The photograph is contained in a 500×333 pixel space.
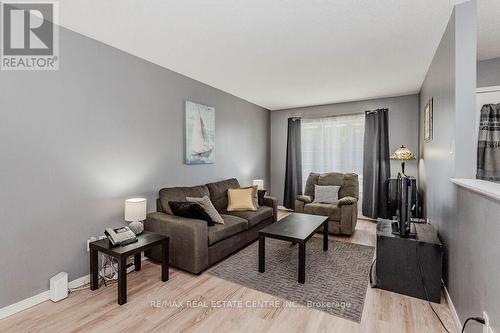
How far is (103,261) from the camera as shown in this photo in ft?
8.36

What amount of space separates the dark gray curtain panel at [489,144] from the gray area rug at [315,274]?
1.62 meters

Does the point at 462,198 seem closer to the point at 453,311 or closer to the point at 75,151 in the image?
the point at 453,311

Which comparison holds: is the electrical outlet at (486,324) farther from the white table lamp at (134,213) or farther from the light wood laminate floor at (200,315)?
the white table lamp at (134,213)

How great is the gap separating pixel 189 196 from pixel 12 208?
5.79 feet

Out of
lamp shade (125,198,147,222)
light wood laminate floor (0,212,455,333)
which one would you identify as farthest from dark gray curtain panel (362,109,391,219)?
lamp shade (125,198,147,222)

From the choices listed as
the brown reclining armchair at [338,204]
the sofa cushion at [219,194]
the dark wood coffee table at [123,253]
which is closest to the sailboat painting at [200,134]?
the sofa cushion at [219,194]

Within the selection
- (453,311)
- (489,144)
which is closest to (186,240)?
(453,311)

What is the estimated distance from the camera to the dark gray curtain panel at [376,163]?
15.0 ft

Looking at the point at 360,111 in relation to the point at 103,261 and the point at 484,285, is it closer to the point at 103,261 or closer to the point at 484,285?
the point at 484,285

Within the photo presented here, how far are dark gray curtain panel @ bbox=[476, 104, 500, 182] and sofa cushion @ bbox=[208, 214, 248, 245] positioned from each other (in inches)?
113

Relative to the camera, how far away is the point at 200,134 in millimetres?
3824

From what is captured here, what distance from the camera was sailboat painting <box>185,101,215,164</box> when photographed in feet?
12.0

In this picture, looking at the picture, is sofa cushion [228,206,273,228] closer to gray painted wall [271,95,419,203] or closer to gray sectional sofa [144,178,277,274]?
gray sectional sofa [144,178,277,274]

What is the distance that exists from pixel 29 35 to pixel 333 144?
4.86 metres
